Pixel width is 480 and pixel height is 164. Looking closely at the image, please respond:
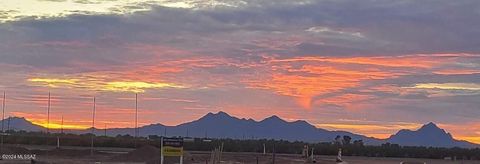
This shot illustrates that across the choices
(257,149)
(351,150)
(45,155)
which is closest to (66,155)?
(45,155)

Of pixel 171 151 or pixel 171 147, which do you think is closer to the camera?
pixel 171 147

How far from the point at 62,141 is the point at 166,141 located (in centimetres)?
6395

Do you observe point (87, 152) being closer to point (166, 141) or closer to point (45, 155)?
point (45, 155)

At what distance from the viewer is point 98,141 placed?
106 meters

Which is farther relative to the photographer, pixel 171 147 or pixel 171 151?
→ pixel 171 151

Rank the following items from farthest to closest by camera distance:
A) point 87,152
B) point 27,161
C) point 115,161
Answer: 1. point 87,152
2. point 115,161
3. point 27,161

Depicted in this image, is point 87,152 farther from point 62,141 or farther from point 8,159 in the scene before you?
point 62,141

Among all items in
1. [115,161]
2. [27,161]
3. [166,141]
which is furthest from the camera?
[115,161]

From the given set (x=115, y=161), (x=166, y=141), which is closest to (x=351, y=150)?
(x=115, y=161)

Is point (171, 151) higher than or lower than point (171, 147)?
lower

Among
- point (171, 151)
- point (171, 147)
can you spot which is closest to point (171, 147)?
point (171, 147)

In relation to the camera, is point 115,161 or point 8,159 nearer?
point 8,159

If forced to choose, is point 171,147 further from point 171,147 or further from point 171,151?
point 171,151

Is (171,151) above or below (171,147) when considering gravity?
below
